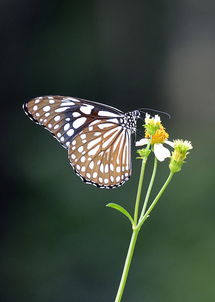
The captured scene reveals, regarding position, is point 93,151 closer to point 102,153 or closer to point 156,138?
point 102,153

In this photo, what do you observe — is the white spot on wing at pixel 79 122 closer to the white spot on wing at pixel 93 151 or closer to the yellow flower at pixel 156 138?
the white spot on wing at pixel 93 151

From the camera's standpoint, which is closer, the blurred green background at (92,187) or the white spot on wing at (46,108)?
the white spot on wing at (46,108)

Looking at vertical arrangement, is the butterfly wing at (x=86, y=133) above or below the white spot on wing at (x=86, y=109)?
below

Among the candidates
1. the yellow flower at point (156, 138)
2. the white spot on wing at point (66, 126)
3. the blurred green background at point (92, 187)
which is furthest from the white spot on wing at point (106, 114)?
the blurred green background at point (92, 187)

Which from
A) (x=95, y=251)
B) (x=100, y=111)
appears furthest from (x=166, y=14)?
(x=100, y=111)

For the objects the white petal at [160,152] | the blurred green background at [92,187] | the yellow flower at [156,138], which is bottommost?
the white petal at [160,152]

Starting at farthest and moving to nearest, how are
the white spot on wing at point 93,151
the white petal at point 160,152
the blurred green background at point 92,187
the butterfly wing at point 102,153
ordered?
the blurred green background at point 92,187 → the white spot on wing at point 93,151 → the butterfly wing at point 102,153 → the white petal at point 160,152

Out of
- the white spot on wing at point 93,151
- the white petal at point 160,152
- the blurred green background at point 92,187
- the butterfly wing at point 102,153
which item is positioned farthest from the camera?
the blurred green background at point 92,187
